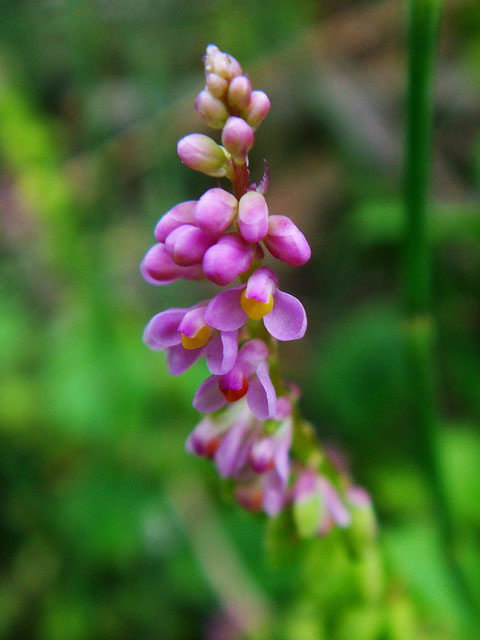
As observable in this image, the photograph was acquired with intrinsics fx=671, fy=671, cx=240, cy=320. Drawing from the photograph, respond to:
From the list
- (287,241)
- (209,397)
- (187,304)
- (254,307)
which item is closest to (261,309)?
(254,307)

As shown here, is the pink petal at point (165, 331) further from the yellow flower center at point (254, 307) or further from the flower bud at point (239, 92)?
the flower bud at point (239, 92)

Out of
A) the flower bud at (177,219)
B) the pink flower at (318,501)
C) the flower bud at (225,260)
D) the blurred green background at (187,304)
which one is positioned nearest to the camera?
the flower bud at (225,260)

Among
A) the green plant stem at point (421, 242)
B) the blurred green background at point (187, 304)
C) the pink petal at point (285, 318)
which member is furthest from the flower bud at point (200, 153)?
the blurred green background at point (187, 304)

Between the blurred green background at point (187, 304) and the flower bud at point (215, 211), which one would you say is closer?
the flower bud at point (215, 211)

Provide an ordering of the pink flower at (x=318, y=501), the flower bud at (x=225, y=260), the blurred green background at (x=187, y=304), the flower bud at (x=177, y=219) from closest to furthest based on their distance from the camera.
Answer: the flower bud at (x=225, y=260) → the flower bud at (x=177, y=219) → the pink flower at (x=318, y=501) → the blurred green background at (x=187, y=304)

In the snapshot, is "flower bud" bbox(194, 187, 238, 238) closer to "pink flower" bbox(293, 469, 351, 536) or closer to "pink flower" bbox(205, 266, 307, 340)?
"pink flower" bbox(205, 266, 307, 340)

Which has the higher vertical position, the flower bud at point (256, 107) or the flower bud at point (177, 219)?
the flower bud at point (256, 107)
